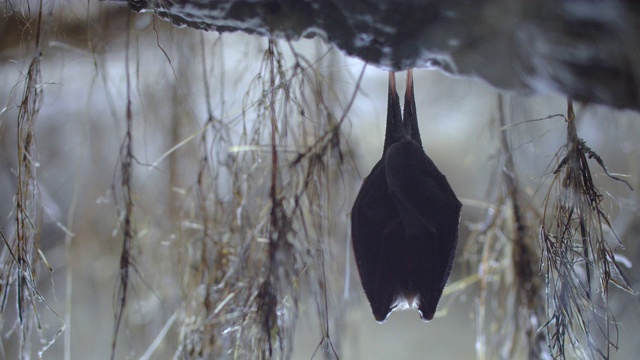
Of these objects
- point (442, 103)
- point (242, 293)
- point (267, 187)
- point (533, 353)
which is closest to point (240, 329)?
point (242, 293)

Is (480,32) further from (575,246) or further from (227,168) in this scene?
(227,168)

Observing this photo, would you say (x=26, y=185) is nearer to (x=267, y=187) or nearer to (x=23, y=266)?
(x=23, y=266)

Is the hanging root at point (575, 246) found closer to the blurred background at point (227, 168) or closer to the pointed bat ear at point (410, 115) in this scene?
the blurred background at point (227, 168)

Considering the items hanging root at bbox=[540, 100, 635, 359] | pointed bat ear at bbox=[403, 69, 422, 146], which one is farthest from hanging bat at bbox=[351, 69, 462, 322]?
hanging root at bbox=[540, 100, 635, 359]

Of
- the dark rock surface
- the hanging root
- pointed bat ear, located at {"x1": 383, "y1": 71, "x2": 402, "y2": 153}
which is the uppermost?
the dark rock surface

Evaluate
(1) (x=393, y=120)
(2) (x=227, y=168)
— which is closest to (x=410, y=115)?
(1) (x=393, y=120)

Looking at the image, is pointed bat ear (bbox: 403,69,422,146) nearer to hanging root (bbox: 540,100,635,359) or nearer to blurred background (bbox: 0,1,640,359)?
blurred background (bbox: 0,1,640,359)
